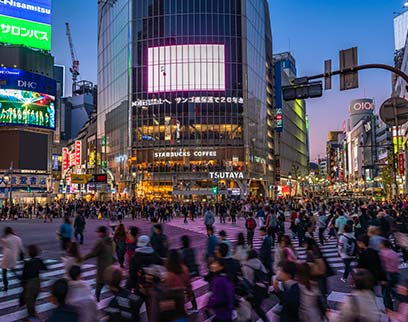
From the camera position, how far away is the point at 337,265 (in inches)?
595

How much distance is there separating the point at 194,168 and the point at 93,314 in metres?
61.8

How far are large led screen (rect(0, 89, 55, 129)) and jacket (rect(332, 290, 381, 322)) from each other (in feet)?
246

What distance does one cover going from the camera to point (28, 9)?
250ft

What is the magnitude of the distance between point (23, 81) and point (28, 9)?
13.9 m

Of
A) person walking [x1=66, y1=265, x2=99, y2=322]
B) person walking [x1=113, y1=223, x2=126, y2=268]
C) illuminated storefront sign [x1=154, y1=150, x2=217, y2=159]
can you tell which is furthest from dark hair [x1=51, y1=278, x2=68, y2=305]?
illuminated storefront sign [x1=154, y1=150, x2=217, y2=159]

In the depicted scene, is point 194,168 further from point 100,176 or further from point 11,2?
point 11,2

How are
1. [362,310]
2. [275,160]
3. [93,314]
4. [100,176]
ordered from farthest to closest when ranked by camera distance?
[275,160]
[100,176]
[93,314]
[362,310]

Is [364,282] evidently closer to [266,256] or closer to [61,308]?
[61,308]

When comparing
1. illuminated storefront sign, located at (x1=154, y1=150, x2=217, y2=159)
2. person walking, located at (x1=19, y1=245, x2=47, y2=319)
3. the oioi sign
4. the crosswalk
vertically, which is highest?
the oioi sign

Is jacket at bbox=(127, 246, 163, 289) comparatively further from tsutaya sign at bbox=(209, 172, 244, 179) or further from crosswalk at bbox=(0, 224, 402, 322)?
tsutaya sign at bbox=(209, 172, 244, 179)

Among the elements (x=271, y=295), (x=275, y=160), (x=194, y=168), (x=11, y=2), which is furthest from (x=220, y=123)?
(x=271, y=295)

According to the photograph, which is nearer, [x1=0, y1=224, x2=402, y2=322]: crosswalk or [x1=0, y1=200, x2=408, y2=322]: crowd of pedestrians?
[x1=0, y1=200, x2=408, y2=322]: crowd of pedestrians

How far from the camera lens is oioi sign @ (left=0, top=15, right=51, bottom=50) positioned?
2940 inches

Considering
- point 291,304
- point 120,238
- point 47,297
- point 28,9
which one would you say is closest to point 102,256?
point 47,297
